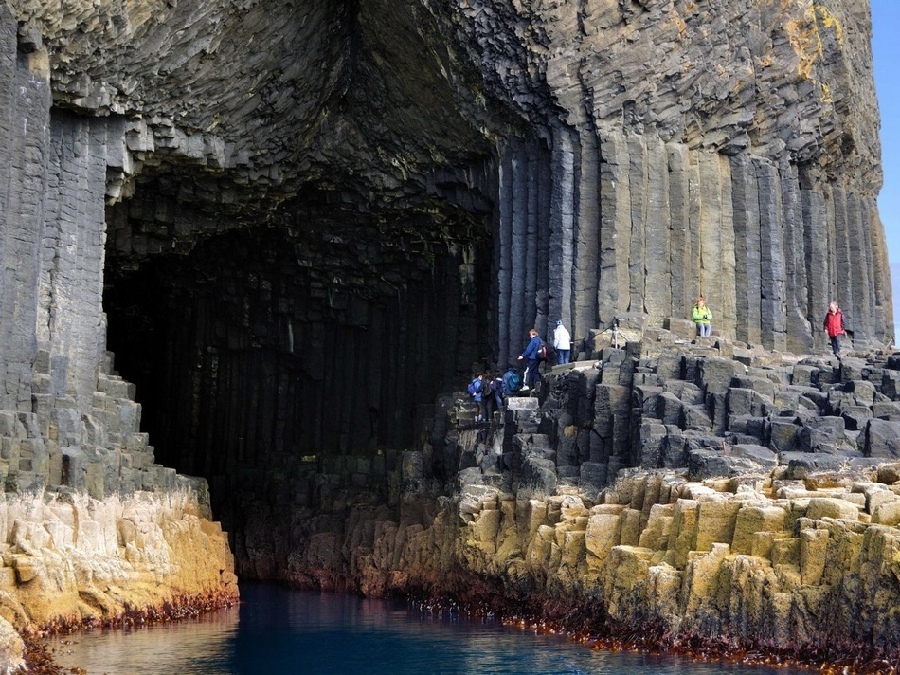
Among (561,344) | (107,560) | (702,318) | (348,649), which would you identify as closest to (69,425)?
(107,560)

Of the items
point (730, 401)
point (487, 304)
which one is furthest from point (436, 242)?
point (730, 401)

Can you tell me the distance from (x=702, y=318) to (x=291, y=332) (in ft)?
58.1

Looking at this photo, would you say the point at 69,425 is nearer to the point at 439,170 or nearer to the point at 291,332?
the point at 439,170

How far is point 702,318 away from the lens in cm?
3756

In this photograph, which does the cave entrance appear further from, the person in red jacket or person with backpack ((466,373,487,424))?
the person in red jacket

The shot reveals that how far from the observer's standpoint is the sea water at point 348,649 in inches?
937

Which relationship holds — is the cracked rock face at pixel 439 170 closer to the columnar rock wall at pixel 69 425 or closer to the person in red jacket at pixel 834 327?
the columnar rock wall at pixel 69 425

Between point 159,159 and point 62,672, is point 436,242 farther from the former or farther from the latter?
point 62,672

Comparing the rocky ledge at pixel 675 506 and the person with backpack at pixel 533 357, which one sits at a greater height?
the person with backpack at pixel 533 357

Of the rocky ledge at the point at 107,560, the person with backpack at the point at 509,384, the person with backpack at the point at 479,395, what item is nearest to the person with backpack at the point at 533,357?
the person with backpack at the point at 509,384

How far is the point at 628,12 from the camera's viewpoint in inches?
1506

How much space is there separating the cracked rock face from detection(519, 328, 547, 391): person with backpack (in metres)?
0.92

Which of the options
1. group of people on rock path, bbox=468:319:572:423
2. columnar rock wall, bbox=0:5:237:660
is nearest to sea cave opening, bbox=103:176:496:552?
group of people on rock path, bbox=468:319:572:423

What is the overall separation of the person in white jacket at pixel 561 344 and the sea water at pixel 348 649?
698 centimetres
